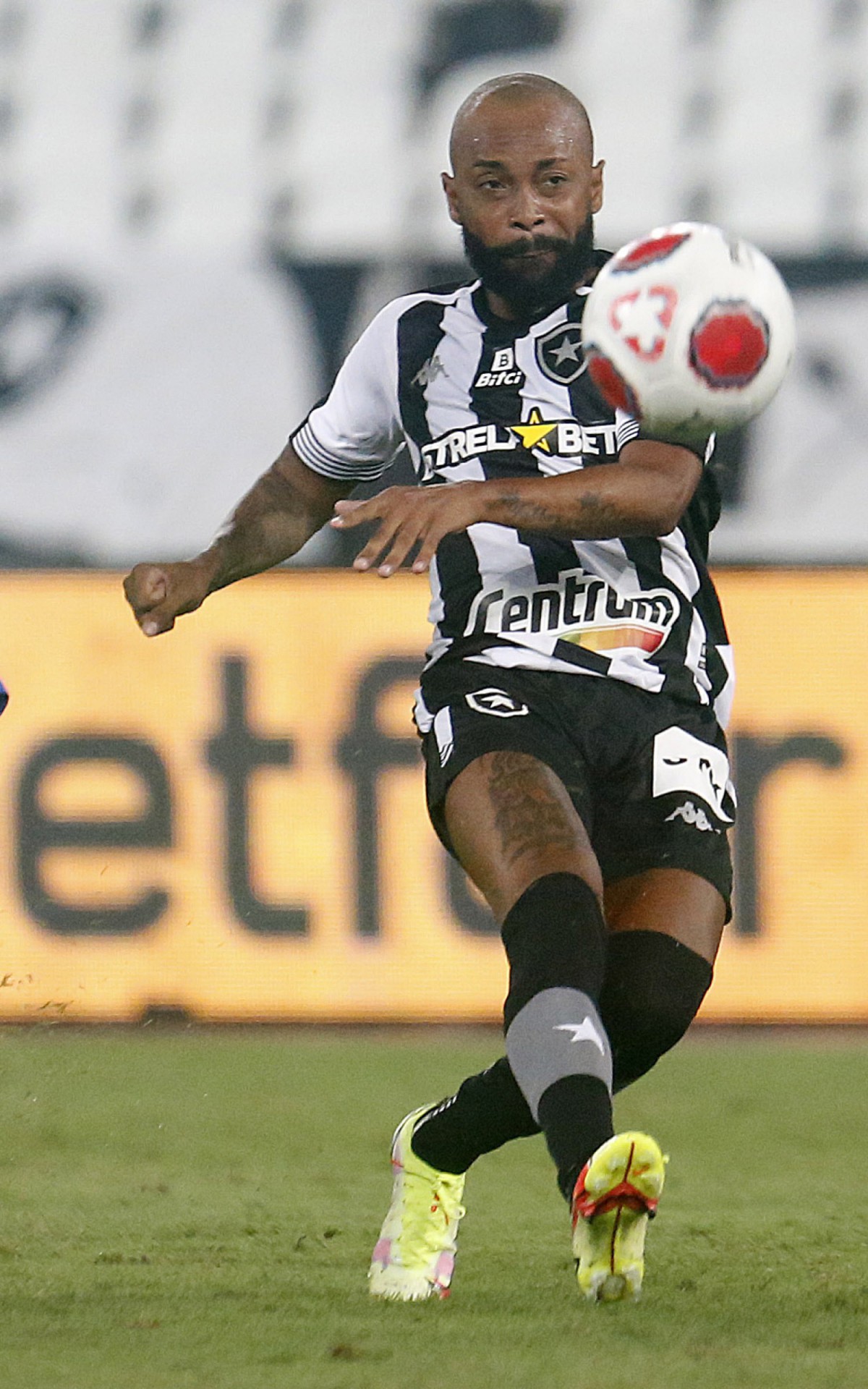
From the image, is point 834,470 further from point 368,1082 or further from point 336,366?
point 368,1082

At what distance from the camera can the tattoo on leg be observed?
10.1ft

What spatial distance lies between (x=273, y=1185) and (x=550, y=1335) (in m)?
1.83

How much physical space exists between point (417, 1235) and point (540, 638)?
913 millimetres

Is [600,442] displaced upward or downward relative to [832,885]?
upward

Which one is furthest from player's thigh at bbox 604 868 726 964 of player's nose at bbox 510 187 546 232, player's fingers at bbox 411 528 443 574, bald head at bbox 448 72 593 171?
bald head at bbox 448 72 593 171

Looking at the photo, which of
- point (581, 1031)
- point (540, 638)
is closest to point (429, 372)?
point (540, 638)

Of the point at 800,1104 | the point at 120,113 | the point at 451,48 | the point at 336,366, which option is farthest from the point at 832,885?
the point at 120,113

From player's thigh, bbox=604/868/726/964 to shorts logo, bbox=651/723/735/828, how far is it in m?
0.10

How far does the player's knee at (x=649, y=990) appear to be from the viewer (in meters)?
3.16

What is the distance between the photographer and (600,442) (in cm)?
344

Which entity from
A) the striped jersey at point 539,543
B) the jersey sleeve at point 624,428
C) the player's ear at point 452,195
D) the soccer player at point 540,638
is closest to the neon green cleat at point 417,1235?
the soccer player at point 540,638

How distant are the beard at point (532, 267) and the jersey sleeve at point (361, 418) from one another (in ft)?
0.69

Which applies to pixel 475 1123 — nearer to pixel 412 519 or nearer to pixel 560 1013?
pixel 560 1013

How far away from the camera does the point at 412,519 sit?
9.74 ft
